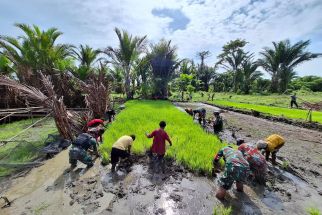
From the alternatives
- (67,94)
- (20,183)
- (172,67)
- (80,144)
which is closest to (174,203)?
(80,144)

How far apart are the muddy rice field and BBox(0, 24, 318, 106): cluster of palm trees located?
26.8ft

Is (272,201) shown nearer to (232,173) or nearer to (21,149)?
(232,173)

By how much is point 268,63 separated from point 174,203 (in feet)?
106

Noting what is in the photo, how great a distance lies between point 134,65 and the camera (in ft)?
72.0

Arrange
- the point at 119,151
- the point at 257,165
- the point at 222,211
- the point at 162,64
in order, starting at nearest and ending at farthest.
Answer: the point at 222,211
the point at 257,165
the point at 119,151
the point at 162,64

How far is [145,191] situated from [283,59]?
31418 millimetres

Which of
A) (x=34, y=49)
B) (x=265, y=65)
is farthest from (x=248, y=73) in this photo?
(x=34, y=49)

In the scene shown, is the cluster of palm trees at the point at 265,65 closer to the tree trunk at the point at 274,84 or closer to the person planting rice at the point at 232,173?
the tree trunk at the point at 274,84

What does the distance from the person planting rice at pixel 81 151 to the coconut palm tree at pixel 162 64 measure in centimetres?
1861

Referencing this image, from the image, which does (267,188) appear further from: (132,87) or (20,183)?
(132,87)

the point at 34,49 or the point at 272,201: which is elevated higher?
the point at 34,49

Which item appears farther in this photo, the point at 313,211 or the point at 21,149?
the point at 21,149

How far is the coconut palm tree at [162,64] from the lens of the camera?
79.1 feet

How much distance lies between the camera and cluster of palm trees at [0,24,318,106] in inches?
571
